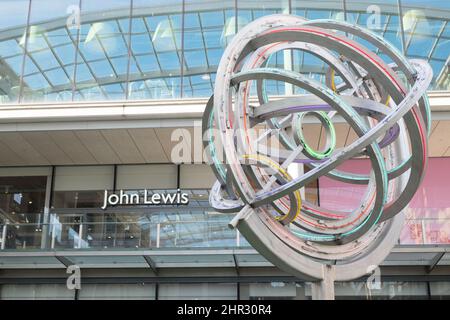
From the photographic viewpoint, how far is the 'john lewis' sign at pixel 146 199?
26.8 metres

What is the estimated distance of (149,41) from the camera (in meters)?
25.1

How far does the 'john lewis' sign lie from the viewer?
26823mm

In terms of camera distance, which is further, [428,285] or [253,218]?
[428,285]

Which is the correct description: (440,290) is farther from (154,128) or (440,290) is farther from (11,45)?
(11,45)

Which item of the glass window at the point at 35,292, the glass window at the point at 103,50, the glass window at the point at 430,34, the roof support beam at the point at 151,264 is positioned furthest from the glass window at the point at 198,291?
the glass window at the point at 430,34

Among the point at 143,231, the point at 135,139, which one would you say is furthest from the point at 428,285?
the point at 135,139

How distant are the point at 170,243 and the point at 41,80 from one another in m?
8.49

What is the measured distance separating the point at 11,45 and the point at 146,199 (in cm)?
855

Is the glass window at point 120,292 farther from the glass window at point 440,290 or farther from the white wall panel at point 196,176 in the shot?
the glass window at point 440,290

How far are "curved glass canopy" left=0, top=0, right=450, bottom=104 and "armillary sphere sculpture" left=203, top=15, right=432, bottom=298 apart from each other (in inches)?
438

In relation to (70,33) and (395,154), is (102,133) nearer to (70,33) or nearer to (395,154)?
(70,33)

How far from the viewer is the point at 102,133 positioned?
24719 millimetres

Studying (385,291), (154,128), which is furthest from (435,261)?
(154,128)

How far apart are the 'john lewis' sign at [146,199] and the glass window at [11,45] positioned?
5872 millimetres
